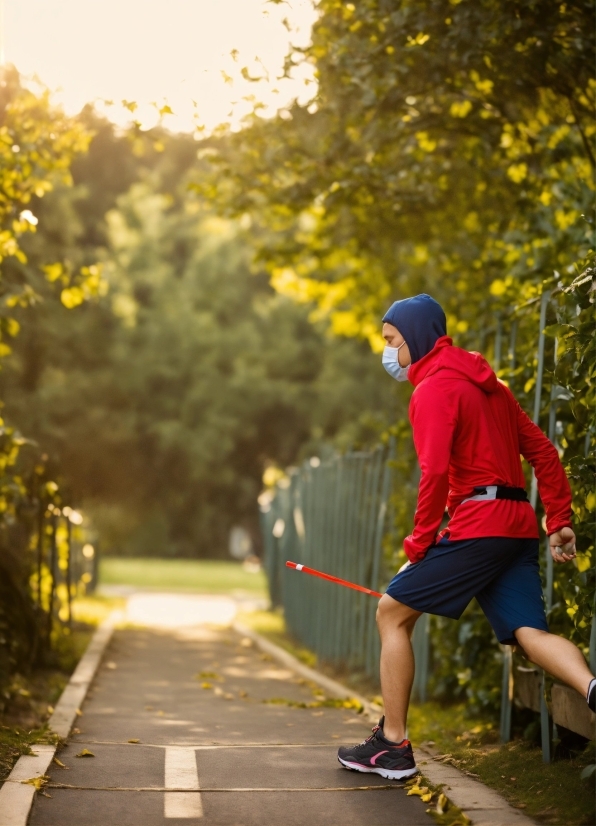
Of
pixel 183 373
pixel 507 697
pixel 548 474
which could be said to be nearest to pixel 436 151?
pixel 507 697

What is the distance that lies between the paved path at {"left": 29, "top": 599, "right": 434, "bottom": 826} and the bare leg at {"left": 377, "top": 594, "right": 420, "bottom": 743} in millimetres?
365

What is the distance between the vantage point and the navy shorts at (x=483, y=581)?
16.1 ft

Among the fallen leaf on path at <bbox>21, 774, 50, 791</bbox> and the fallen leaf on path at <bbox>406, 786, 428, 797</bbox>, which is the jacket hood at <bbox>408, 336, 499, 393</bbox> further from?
the fallen leaf on path at <bbox>21, 774, 50, 791</bbox>

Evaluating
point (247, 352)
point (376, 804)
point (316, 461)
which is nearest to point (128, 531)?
point (247, 352)

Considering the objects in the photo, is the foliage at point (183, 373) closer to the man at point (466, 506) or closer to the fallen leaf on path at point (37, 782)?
the fallen leaf on path at point (37, 782)

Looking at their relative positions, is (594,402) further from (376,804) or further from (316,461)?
(316,461)

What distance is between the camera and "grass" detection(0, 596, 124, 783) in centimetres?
586

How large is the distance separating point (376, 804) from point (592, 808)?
858 mm

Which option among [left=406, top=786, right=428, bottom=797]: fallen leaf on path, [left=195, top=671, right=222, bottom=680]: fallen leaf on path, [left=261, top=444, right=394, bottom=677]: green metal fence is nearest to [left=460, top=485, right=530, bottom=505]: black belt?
[left=406, top=786, right=428, bottom=797]: fallen leaf on path

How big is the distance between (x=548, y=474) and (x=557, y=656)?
30.5 inches

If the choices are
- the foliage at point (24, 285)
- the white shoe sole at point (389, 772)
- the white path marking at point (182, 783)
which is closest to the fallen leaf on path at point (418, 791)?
the white shoe sole at point (389, 772)

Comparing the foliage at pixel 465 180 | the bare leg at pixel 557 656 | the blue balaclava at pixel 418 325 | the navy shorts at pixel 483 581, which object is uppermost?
the foliage at pixel 465 180

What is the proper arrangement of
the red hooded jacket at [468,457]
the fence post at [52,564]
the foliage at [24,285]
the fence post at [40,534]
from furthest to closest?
the fence post at [52,564]
the fence post at [40,534]
the foliage at [24,285]
the red hooded jacket at [468,457]

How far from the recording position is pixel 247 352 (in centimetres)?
4378
